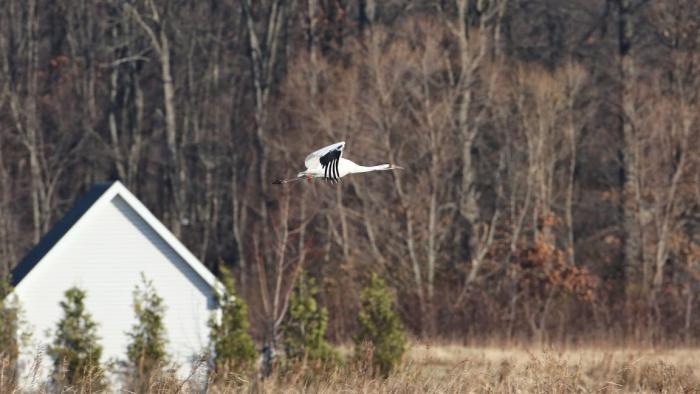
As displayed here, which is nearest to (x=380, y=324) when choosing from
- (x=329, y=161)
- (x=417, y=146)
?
(x=417, y=146)

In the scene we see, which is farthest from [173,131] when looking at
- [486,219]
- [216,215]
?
[486,219]

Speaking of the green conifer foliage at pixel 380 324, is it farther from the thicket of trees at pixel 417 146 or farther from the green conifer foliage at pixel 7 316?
the green conifer foliage at pixel 7 316

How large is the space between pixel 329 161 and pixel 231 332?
1495 centimetres

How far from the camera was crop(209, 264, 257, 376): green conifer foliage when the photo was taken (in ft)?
86.8

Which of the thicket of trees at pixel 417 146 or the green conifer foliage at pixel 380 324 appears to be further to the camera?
the thicket of trees at pixel 417 146

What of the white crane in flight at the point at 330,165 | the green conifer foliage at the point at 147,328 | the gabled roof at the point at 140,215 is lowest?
the green conifer foliage at the point at 147,328

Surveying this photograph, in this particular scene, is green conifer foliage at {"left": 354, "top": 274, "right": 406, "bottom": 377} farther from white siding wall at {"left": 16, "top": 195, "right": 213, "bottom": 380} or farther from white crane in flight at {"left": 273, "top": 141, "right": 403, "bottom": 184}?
white crane in flight at {"left": 273, "top": 141, "right": 403, "bottom": 184}

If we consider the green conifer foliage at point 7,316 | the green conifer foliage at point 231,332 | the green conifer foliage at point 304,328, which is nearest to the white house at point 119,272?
the green conifer foliage at point 7,316

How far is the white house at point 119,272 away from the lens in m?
29.1

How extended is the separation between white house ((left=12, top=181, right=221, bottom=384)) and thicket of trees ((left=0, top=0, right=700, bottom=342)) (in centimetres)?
206

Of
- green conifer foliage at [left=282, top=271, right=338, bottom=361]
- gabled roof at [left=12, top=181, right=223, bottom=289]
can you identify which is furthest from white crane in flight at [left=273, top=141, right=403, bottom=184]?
gabled roof at [left=12, top=181, right=223, bottom=289]

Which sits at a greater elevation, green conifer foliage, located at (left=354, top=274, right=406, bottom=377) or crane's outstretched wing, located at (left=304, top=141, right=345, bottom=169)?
crane's outstretched wing, located at (left=304, top=141, right=345, bottom=169)

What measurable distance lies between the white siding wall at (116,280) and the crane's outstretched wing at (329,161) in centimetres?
1652

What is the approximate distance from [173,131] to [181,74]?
6.06 metres
